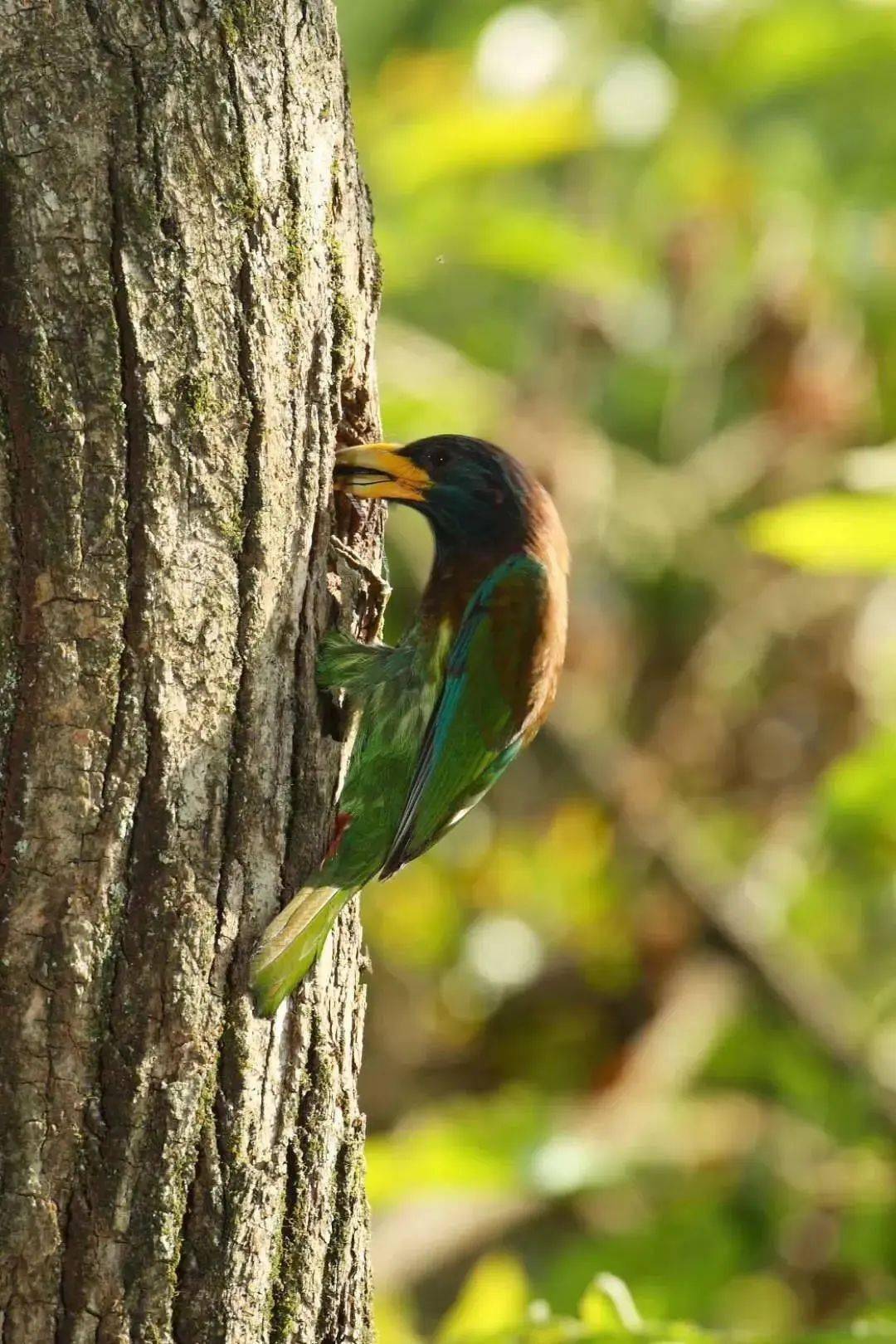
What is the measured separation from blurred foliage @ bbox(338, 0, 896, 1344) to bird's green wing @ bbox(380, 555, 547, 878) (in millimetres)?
2816

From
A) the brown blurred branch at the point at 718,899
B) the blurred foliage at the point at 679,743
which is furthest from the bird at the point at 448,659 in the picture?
the brown blurred branch at the point at 718,899

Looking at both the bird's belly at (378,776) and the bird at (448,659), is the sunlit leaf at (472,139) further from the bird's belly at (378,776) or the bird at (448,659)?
the bird's belly at (378,776)

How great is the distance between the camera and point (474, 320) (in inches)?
291

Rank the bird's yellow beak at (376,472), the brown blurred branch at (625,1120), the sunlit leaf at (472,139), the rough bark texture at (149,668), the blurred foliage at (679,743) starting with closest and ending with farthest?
1. the rough bark texture at (149,668)
2. the bird's yellow beak at (376,472)
3. the sunlit leaf at (472,139)
4. the brown blurred branch at (625,1120)
5. the blurred foliage at (679,743)

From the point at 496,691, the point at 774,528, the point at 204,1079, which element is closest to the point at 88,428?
the point at 204,1079

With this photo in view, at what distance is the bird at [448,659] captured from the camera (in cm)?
243

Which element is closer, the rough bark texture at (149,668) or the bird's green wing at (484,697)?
the rough bark texture at (149,668)

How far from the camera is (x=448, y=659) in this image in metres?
2.76

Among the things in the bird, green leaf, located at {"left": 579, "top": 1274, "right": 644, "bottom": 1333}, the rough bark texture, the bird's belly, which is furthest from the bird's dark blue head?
green leaf, located at {"left": 579, "top": 1274, "right": 644, "bottom": 1333}

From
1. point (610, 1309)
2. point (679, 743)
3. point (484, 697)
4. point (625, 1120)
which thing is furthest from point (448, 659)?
point (679, 743)

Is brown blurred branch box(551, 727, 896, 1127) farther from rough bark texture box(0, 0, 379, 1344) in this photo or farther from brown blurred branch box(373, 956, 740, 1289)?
rough bark texture box(0, 0, 379, 1344)

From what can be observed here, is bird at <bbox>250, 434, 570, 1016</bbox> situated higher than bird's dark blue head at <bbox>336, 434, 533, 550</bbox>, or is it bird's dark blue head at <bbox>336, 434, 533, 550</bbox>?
bird's dark blue head at <bbox>336, 434, 533, 550</bbox>

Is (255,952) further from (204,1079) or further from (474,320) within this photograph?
(474,320)

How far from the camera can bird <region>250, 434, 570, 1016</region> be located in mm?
2426
